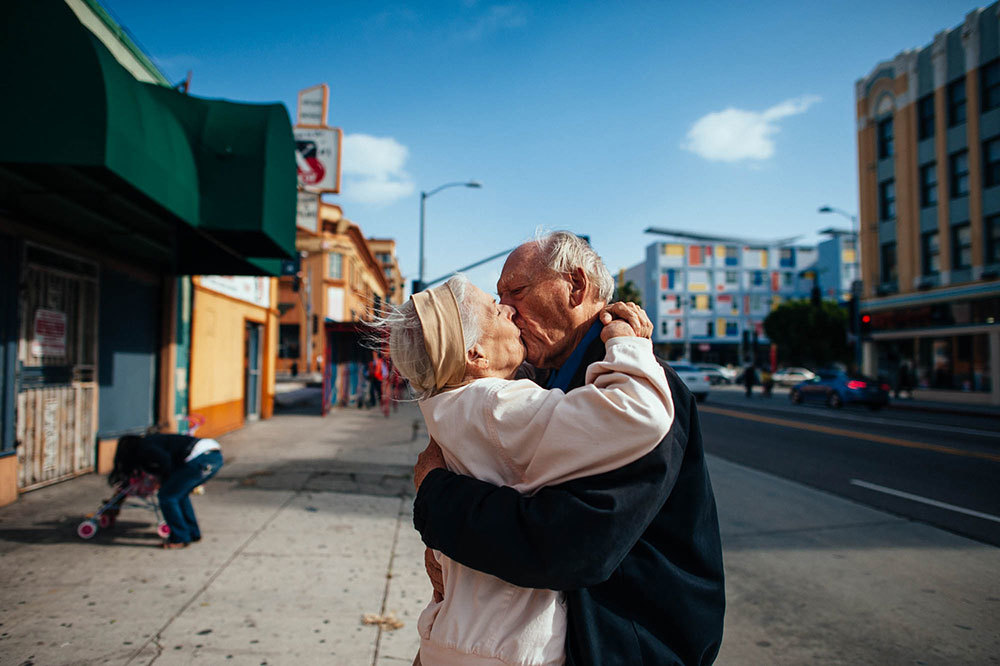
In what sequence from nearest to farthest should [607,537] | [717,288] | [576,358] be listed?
[607,537], [576,358], [717,288]

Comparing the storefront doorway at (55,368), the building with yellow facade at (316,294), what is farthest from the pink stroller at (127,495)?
the building with yellow facade at (316,294)

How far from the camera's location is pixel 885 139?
28.6 metres

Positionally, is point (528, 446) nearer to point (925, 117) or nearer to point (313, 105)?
point (313, 105)

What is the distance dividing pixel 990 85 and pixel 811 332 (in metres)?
23.9

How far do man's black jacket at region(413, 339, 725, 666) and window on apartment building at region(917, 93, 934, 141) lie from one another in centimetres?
3236

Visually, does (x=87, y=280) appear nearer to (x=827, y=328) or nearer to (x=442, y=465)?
(x=442, y=465)

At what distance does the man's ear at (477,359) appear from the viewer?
4.40ft

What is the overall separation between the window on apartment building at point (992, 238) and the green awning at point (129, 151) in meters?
27.0

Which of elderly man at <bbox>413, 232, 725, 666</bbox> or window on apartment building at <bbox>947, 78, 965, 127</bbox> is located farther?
window on apartment building at <bbox>947, 78, 965, 127</bbox>

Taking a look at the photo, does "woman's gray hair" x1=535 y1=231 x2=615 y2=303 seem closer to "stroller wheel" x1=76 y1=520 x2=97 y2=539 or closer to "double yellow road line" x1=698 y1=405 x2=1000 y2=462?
"stroller wheel" x1=76 y1=520 x2=97 y2=539

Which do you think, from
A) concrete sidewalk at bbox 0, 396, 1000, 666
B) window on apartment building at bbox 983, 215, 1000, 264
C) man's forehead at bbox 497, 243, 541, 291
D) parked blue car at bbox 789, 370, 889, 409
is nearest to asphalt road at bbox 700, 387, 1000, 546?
concrete sidewalk at bbox 0, 396, 1000, 666

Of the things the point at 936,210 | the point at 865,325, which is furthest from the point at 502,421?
the point at 936,210

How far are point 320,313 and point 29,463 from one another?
3732 cm

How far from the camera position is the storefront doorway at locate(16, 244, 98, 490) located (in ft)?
20.0
